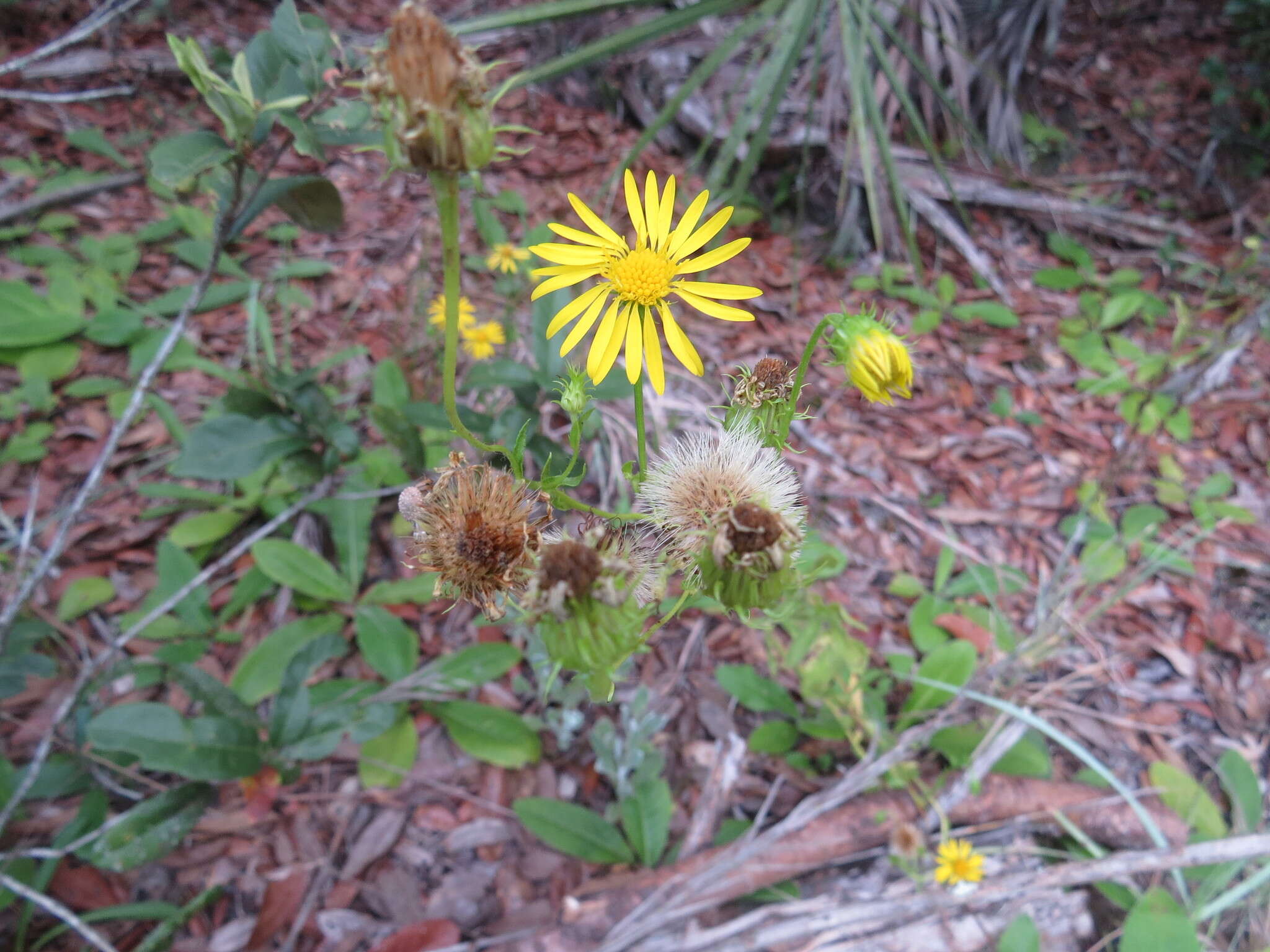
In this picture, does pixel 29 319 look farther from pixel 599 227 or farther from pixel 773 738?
pixel 773 738

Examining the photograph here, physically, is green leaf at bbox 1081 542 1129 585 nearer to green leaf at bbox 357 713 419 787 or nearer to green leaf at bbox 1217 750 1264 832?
green leaf at bbox 1217 750 1264 832

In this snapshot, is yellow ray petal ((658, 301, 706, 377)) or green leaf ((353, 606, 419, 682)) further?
green leaf ((353, 606, 419, 682))

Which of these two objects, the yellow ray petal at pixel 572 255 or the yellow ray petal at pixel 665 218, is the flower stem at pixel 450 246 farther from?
the yellow ray petal at pixel 665 218

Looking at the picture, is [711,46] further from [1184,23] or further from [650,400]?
[1184,23]

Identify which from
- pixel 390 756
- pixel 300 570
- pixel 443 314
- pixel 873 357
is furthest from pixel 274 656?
pixel 873 357

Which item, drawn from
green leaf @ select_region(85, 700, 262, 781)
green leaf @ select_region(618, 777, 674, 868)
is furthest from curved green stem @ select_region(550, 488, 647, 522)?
green leaf @ select_region(85, 700, 262, 781)

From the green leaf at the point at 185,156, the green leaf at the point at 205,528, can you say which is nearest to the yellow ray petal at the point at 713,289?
the green leaf at the point at 185,156

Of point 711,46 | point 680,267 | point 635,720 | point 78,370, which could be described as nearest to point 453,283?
point 680,267
